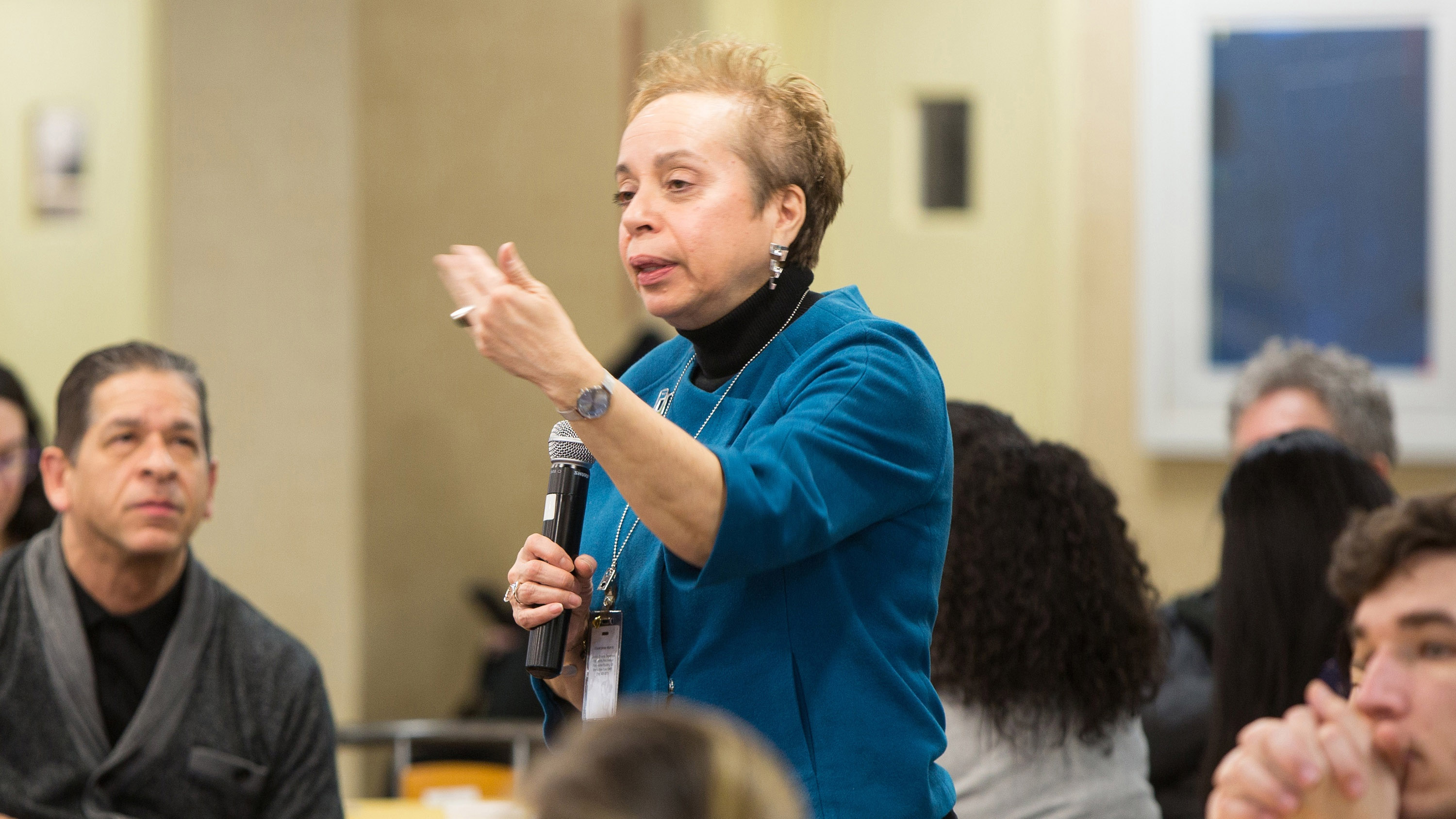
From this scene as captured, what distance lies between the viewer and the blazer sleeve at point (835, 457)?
143 centimetres

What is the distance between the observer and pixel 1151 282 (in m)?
4.93

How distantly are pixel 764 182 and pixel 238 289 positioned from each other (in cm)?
330

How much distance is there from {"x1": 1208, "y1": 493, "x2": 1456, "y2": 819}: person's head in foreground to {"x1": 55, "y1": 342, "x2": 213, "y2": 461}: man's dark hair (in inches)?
79.6

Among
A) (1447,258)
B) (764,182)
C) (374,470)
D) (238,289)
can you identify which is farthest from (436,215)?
(764,182)

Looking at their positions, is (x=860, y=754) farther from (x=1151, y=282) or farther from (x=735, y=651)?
(x=1151, y=282)

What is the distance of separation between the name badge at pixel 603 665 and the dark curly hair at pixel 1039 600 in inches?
31.7

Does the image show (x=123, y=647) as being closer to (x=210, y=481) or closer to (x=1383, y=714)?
(x=210, y=481)

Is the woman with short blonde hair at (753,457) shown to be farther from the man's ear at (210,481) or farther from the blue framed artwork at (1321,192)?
the blue framed artwork at (1321,192)

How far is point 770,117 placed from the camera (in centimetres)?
169

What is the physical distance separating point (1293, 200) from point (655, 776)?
448cm

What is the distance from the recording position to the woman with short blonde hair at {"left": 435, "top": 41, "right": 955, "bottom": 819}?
1422 mm

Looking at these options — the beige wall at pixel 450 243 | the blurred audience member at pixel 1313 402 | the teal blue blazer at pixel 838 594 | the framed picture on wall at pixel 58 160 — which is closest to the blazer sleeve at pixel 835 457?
the teal blue blazer at pixel 838 594

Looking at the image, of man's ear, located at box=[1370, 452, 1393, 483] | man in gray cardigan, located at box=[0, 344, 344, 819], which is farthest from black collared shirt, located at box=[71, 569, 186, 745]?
man's ear, located at box=[1370, 452, 1393, 483]

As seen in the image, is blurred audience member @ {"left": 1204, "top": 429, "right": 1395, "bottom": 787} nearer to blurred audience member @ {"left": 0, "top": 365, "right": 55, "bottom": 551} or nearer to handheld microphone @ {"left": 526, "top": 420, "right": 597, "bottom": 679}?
handheld microphone @ {"left": 526, "top": 420, "right": 597, "bottom": 679}
